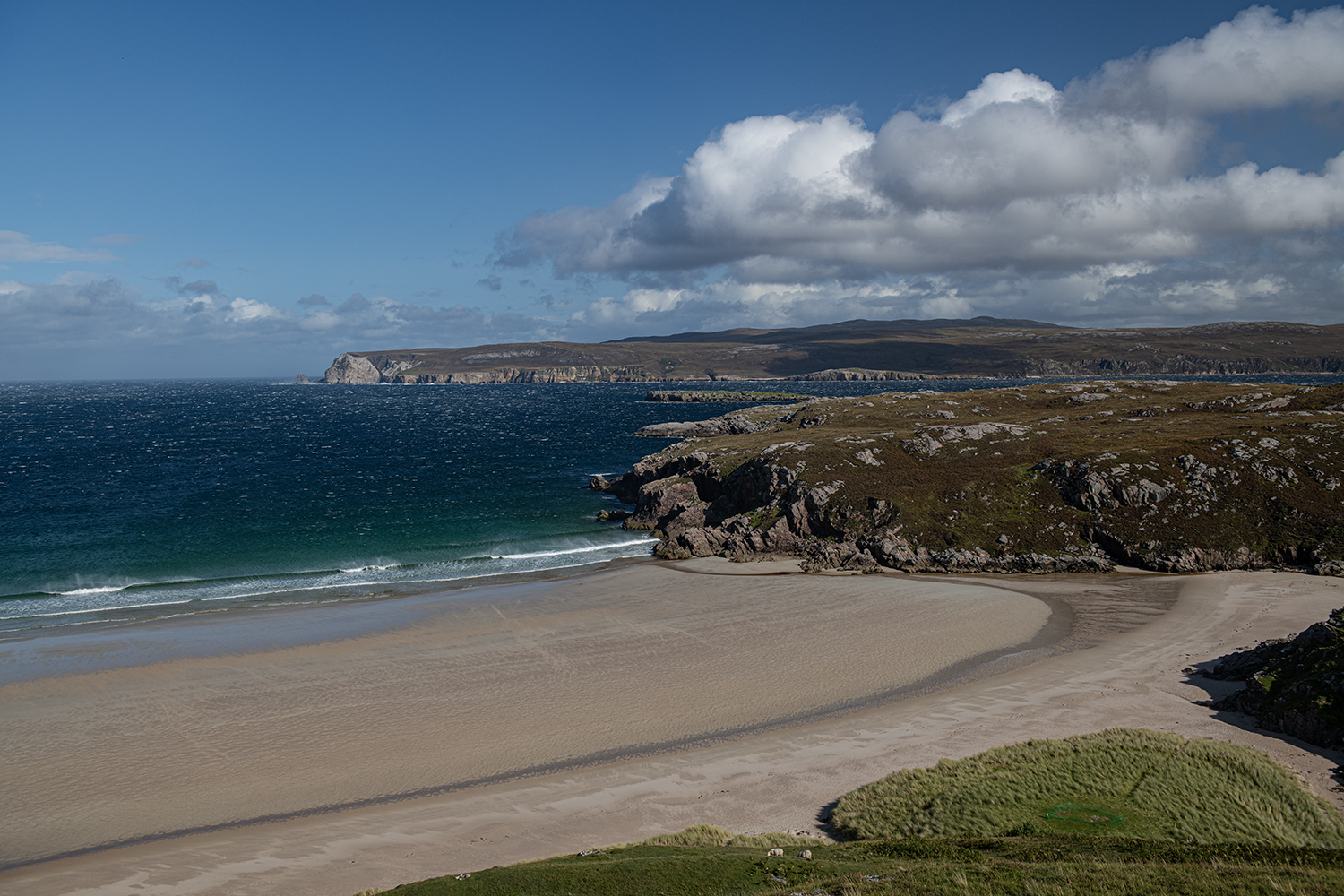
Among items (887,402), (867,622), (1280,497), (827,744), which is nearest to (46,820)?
(827,744)

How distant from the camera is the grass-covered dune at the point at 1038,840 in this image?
12.8 meters

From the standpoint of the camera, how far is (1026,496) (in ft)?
154

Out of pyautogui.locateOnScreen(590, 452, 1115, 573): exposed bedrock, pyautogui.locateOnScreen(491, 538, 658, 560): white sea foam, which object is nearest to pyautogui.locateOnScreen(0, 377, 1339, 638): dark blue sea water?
pyautogui.locateOnScreen(491, 538, 658, 560): white sea foam

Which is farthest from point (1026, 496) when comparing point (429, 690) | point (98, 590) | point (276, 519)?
point (98, 590)

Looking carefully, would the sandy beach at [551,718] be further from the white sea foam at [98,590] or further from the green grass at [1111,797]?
the white sea foam at [98,590]

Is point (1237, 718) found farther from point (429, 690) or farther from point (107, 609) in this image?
point (107, 609)

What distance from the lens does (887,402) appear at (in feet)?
295

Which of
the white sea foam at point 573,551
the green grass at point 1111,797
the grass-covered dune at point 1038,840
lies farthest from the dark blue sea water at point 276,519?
the green grass at point 1111,797

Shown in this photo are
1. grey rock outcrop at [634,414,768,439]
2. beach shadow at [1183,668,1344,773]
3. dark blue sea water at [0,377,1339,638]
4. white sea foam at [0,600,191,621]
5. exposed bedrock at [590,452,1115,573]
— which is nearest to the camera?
beach shadow at [1183,668,1344,773]

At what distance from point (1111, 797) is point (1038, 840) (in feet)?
11.9

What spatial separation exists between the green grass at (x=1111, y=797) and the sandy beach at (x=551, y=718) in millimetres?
1517

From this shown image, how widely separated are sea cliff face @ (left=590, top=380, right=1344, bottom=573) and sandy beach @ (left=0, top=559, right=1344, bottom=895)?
408cm

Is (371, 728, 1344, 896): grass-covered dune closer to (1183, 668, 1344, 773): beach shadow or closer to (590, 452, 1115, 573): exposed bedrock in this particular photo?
(1183, 668, 1344, 773): beach shadow

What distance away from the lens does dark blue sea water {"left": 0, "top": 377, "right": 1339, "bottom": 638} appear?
42625 millimetres
